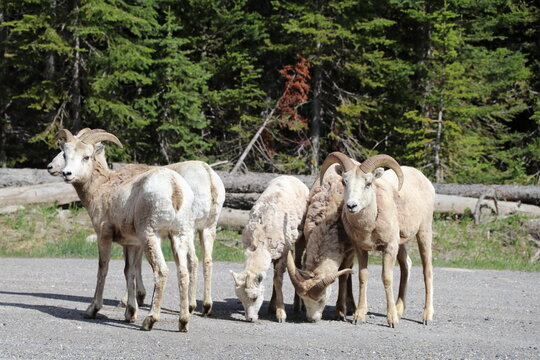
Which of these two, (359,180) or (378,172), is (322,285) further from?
(378,172)

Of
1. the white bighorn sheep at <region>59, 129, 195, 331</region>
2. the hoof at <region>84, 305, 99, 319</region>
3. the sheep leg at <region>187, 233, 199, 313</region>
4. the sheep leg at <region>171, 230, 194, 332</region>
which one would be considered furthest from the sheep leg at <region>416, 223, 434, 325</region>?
the hoof at <region>84, 305, 99, 319</region>

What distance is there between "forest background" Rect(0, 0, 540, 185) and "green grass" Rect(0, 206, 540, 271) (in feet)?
12.4

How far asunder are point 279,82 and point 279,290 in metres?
17.3

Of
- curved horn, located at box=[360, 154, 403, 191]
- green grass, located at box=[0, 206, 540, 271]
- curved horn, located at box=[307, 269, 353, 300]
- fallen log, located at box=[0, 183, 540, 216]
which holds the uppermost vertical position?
curved horn, located at box=[360, 154, 403, 191]

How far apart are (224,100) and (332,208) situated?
1550cm

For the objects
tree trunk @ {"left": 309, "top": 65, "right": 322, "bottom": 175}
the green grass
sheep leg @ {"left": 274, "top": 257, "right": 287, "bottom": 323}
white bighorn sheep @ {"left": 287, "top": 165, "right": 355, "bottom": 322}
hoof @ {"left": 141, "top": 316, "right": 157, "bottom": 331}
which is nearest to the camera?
hoof @ {"left": 141, "top": 316, "right": 157, "bottom": 331}

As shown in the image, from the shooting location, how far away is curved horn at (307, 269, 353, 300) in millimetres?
9641

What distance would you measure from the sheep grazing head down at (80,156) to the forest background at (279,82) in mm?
12476

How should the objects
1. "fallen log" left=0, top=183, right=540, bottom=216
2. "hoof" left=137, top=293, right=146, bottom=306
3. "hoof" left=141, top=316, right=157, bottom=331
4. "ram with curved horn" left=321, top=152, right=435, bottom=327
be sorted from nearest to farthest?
"hoof" left=141, top=316, right=157, bottom=331 → "ram with curved horn" left=321, top=152, right=435, bottom=327 → "hoof" left=137, top=293, right=146, bottom=306 → "fallen log" left=0, top=183, right=540, bottom=216

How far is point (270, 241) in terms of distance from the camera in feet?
33.4

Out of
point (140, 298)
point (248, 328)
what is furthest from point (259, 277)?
point (140, 298)

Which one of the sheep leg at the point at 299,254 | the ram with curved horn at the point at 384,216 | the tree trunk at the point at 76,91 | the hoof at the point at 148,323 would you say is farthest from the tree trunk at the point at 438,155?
the hoof at the point at 148,323

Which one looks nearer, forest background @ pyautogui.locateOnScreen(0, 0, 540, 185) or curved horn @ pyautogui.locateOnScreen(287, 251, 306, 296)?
curved horn @ pyautogui.locateOnScreen(287, 251, 306, 296)

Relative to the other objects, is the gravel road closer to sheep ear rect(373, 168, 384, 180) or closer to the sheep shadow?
the sheep shadow
